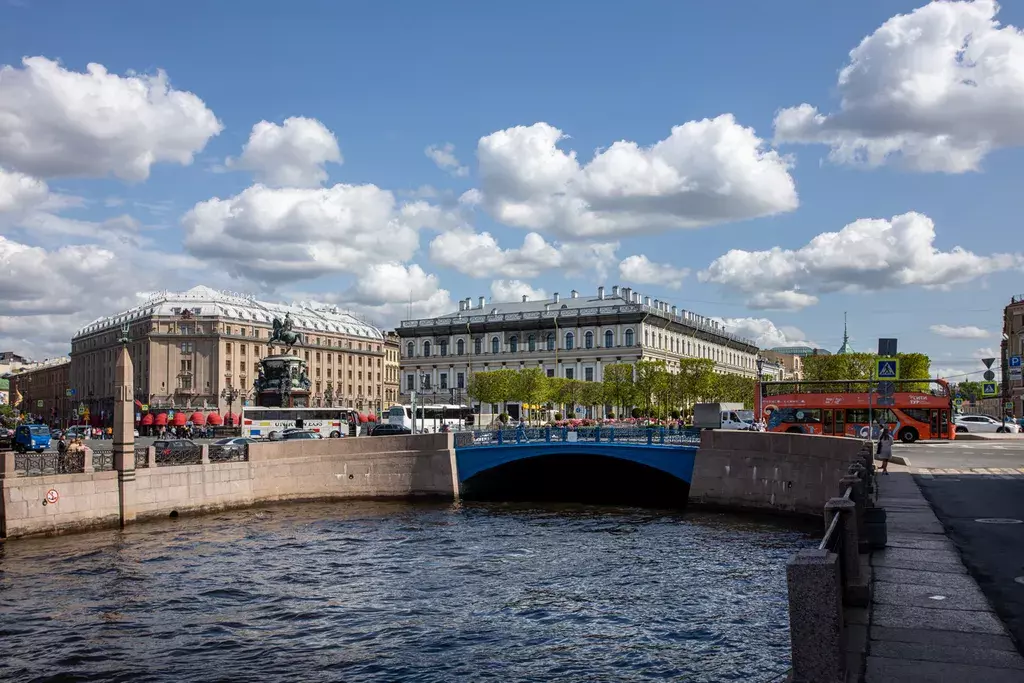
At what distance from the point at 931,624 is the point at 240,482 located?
109 ft

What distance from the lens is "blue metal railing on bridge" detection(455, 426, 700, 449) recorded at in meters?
40.7

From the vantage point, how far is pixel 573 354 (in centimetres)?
13188

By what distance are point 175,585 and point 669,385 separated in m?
80.6

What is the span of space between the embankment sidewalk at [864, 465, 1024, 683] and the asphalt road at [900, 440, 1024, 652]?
0.30 meters

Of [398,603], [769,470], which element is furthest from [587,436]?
[398,603]

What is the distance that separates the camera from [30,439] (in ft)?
188

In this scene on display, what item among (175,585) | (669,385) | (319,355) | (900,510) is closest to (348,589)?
(175,585)

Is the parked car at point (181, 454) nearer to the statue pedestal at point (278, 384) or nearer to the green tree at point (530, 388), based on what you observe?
the statue pedestal at point (278, 384)

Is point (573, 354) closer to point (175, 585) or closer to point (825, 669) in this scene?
point (175, 585)

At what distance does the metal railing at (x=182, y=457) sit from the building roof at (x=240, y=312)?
406 ft

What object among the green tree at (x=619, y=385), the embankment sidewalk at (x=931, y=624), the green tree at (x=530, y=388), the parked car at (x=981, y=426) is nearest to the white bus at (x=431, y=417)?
the green tree at (x=530, y=388)

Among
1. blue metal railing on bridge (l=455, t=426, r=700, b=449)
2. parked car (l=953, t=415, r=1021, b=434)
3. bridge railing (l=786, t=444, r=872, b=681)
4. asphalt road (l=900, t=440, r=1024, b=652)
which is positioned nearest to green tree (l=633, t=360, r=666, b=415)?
parked car (l=953, t=415, r=1021, b=434)

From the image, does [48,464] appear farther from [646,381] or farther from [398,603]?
[646,381]

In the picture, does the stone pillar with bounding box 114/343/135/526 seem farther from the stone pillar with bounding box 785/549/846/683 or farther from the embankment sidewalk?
the stone pillar with bounding box 785/549/846/683
